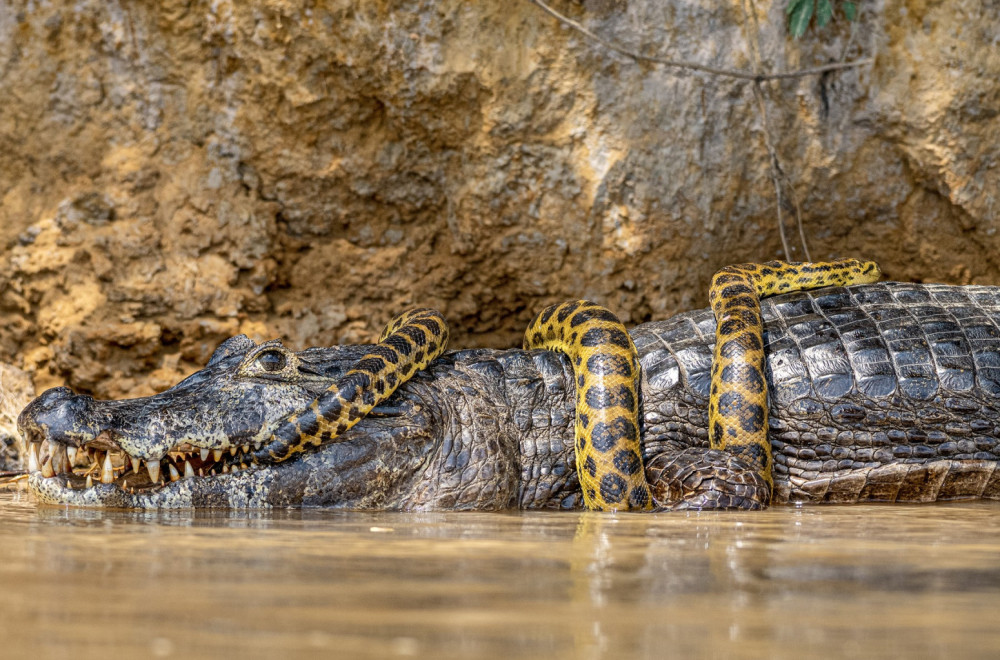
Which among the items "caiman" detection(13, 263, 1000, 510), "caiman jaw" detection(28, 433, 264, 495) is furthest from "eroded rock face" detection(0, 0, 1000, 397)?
"caiman jaw" detection(28, 433, 264, 495)

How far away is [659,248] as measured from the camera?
5.41 meters

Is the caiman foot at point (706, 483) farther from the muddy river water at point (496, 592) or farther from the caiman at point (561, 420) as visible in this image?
the muddy river water at point (496, 592)

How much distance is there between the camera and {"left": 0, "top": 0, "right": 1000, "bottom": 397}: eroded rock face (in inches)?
203

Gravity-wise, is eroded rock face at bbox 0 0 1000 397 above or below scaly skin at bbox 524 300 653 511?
above

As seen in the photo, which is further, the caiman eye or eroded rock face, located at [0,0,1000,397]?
eroded rock face, located at [0,0,1000,397]

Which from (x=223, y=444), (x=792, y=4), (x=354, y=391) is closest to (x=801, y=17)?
(x=792, y=4)

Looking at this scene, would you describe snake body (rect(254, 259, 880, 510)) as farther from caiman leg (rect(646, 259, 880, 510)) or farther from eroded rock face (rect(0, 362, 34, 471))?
eroded rock face (rect(0, 362, 34, 471))

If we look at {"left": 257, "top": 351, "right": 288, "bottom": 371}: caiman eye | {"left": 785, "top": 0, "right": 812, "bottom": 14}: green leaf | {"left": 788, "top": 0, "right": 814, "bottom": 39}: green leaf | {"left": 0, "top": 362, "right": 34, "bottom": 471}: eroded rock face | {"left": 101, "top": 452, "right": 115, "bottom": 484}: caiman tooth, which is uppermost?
{"left": 785, "top": 0, "right": 812, "bottom": 14}: green leaf

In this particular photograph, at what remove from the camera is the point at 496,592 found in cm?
149

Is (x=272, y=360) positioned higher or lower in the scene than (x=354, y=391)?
higher

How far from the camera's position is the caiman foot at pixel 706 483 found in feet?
12.7

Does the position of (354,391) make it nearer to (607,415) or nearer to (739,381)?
(607,415)

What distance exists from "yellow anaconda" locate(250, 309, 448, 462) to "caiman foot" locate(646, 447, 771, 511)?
113cm

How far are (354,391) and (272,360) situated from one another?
356 mm
